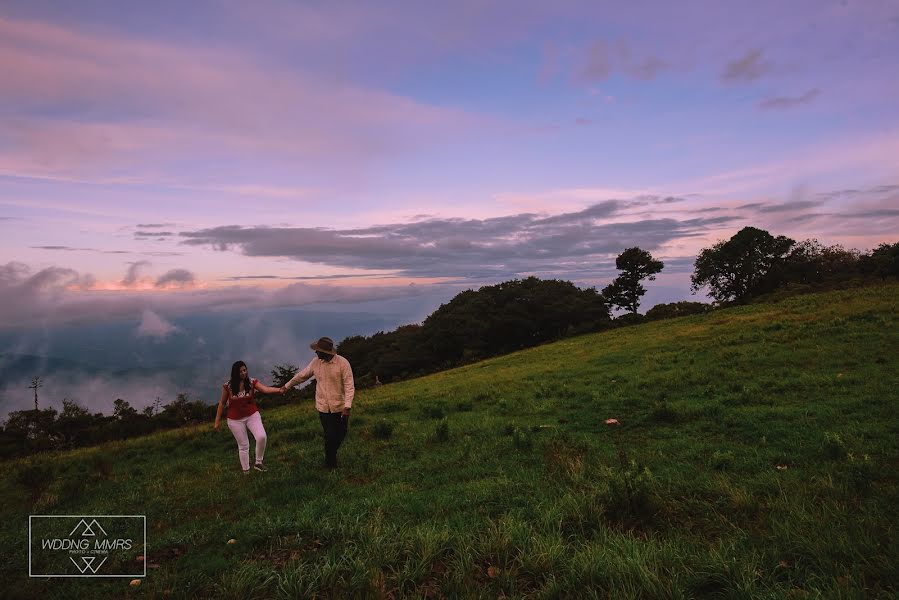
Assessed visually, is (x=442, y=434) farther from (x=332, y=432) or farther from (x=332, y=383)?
(x=332, y=383)

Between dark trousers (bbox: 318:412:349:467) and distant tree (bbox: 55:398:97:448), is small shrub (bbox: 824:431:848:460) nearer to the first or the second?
dark trousers (bbox: 318:412:349:467)

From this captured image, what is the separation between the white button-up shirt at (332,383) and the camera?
9.37 meters

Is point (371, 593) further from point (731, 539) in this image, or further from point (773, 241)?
point (773, 241)

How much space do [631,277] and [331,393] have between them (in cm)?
6995

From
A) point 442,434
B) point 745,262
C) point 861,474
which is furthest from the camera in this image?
point 745,262

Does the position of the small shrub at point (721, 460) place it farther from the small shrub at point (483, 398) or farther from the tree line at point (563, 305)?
the tree line at point (563, 305)

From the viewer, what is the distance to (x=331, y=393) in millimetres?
9406

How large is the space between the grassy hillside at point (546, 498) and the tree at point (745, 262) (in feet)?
187

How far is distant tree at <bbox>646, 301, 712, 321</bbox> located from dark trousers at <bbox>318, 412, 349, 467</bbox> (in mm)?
44369

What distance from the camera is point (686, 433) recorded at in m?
9.62

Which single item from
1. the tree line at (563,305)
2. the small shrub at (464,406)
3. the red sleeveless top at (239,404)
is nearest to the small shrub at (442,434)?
the small shrub at (464,406)

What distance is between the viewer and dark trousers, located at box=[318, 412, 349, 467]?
9.33 metres

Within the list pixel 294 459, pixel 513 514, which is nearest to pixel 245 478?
pixel 294 459

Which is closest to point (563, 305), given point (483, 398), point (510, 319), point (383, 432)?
point (510, 319)
